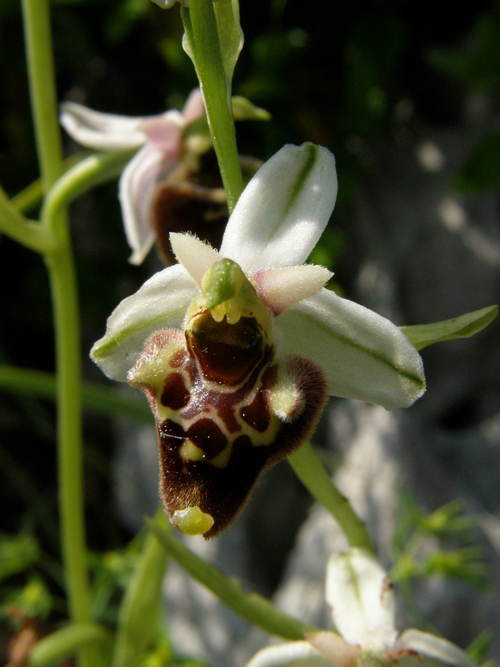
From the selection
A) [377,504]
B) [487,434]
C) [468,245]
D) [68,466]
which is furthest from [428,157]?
[68,466]

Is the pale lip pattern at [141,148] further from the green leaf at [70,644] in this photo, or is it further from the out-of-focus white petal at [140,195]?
the green leaf at [70,644]

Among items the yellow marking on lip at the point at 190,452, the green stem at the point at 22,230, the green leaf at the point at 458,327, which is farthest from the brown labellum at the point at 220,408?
the green stem at the point at 22,230

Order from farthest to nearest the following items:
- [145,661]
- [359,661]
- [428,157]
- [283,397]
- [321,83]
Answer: [428,157] < [321,83] < [145,661] < [359,661] < [283,397]

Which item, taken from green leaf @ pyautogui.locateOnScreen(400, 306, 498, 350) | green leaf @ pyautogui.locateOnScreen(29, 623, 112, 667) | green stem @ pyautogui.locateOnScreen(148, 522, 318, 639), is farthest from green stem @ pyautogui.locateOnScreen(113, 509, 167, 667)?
green leaf @ pyautogui.locateOnScreen(400, 306, 498, 350)

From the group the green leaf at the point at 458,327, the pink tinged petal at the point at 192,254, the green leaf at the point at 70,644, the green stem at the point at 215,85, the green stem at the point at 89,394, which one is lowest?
the green leaf at the point at 70,644

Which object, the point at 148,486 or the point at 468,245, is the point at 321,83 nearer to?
the point at 468,245
